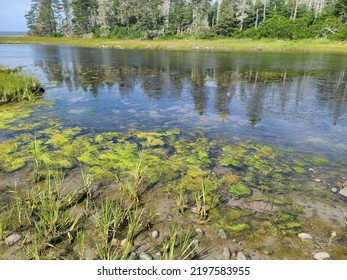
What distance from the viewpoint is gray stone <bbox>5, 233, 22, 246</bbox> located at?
13.5 feet

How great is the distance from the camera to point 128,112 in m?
11.4

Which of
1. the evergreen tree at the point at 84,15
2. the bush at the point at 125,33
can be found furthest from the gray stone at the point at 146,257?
the evergreen tree at the point at 84,15

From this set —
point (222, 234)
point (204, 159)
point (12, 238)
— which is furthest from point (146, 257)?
point (204, 159)

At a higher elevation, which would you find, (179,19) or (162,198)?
(179,19)

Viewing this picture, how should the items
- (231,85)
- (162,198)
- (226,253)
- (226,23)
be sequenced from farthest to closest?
1. (226,23)
2. (231,85)
3. (162,198)
4. (226,253)

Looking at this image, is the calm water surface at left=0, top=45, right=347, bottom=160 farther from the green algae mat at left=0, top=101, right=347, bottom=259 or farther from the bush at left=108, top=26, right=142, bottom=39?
the bush at left=108, top=26, right=142, bottom=39

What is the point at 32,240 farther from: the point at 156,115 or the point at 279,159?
the point at 156,115

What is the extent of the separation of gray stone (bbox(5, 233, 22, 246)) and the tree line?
58398 mm

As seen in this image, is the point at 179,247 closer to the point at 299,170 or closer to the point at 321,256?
the point at 321,256

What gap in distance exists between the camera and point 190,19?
7419 centimetres

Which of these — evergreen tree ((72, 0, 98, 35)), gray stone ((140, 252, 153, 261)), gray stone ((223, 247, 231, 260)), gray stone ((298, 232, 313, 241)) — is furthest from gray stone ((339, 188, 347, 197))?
evergreen tree ((72, 0, 98, 35))

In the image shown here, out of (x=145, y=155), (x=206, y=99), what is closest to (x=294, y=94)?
(x=206, y=99)

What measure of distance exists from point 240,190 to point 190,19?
77016mm

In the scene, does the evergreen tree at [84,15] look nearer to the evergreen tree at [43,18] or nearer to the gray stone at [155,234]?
the evergreen tree at [43,18]
